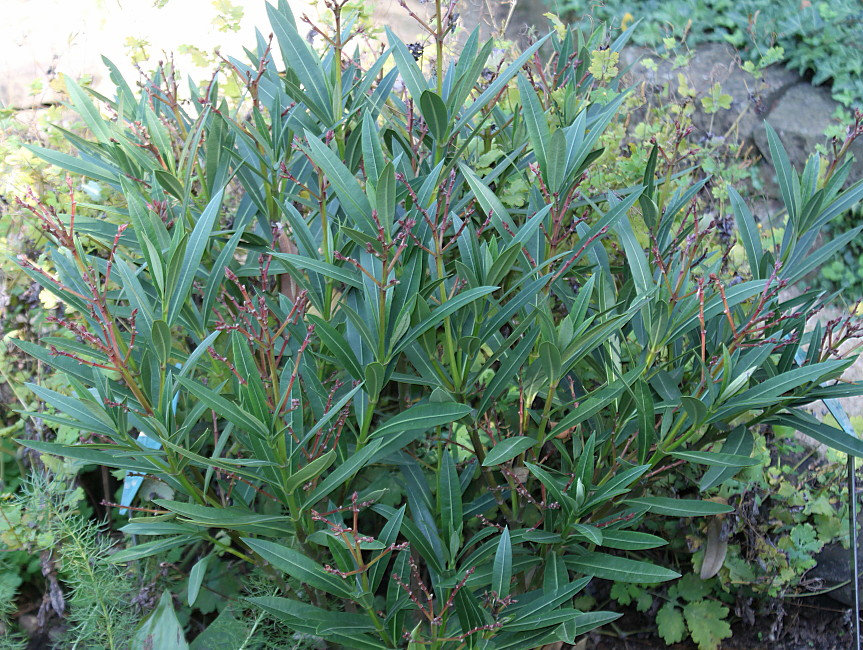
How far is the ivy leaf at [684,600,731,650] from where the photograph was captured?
7.15 ft

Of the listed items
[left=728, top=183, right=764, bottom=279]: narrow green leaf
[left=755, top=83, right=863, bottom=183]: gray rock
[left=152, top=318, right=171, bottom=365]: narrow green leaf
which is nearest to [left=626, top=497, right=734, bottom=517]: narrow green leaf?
[left=728, top=183, right=764, bottom=279]: narrow green leaf

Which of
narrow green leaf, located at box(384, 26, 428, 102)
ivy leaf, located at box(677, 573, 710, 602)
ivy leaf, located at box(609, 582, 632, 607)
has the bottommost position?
ivy leaf, located at box(677, 573, 710, 602)

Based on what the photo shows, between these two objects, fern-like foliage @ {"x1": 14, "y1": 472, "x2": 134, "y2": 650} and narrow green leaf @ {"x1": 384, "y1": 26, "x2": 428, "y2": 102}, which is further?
fern-like foliage @ {"x1": 14, "y1": 472, "x2": 134, "y2": 650}

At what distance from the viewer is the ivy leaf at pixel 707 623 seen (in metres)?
2.18

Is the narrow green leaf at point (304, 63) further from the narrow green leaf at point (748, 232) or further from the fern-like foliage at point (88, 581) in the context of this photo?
the fern-like foliage at point (88, 581)

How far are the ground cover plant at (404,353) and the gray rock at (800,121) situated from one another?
284 centimetres

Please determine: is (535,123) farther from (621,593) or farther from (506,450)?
(621,593)

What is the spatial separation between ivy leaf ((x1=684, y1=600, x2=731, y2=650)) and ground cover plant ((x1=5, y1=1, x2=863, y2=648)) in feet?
2.04

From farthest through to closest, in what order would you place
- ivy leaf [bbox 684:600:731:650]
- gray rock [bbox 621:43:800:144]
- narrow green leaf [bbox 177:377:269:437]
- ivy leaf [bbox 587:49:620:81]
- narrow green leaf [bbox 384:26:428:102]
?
gray rock [bbox 621:43:800:144] < ivy leaf [bbox 587:49:620:81] < ivy leaf [bbox 684:600:731:650] < narrow green leaf [bbox 384:26:428:102] < narrow green leaf [bbox 177:377:269:437]

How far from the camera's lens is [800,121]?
14.2 feet

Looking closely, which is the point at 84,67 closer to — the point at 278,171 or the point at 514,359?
the point at 278,171

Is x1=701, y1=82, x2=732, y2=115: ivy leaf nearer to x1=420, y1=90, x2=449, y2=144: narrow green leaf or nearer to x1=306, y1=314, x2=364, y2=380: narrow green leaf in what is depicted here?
x1=420, y1=90, x2=449, y2=144: narrow green leaf

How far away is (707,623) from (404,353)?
4.39 ft

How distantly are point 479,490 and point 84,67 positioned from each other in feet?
11.9
